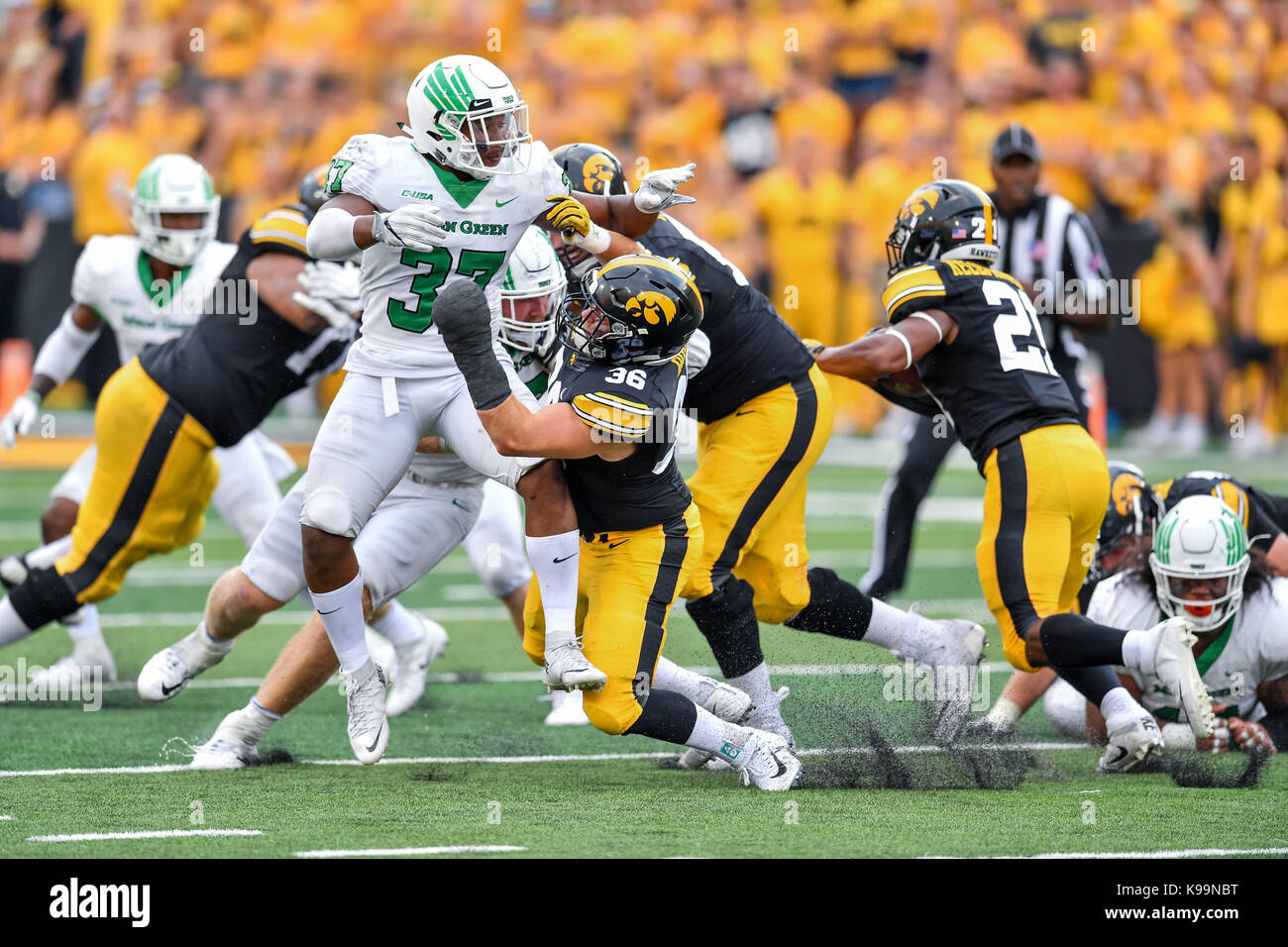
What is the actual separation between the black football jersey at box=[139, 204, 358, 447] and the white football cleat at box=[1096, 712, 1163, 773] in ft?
9.16

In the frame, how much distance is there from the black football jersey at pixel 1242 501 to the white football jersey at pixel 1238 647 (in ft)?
0.72

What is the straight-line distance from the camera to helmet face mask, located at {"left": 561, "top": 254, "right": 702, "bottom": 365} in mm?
4836

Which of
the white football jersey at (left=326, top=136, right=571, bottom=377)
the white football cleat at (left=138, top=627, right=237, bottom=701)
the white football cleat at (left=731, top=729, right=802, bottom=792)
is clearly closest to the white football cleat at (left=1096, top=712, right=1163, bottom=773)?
the white football cleat at (left=731, top=729, right=802, bottom=792)

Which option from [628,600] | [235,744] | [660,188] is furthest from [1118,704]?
[235,744]

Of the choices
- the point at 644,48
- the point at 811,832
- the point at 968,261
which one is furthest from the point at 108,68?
the point at 811,832

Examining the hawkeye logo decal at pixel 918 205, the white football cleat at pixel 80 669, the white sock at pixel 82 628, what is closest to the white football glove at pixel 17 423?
the white sock at pixel 82 628

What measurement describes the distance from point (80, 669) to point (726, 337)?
2.88m

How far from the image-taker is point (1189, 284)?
47.5 ft

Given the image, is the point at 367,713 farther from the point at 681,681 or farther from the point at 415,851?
the point at 415,851

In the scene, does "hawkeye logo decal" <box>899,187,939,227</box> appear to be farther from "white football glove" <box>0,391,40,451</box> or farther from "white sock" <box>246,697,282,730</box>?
"white football glove" <box>0,391,40,451</box>

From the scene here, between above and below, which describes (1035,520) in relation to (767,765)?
above

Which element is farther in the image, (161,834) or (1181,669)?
(1181,669)

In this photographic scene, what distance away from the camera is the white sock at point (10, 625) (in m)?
6.35

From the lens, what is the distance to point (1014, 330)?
562 cm
